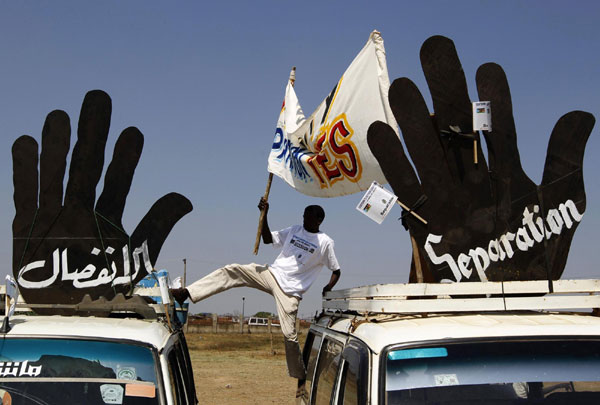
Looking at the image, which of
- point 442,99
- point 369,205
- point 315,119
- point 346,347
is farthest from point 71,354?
point 315,119

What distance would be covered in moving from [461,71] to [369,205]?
1.19 m

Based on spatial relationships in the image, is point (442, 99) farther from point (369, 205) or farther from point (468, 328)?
point (468, 328)

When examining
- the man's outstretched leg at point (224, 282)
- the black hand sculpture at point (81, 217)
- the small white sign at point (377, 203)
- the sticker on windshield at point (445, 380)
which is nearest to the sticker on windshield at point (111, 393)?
the sticker on windshield at point (445, 380)

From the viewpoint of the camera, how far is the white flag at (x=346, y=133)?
22.2ft

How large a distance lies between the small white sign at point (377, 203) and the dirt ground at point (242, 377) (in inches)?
361

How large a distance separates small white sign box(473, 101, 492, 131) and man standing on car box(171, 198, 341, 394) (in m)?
2.41

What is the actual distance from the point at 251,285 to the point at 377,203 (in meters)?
2.37

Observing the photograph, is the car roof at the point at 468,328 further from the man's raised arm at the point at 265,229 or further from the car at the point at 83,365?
the man's raised arm at the point at 265,229

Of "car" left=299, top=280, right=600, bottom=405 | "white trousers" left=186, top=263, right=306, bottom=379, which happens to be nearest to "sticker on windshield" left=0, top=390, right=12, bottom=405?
"car" left=299, top=280, right=600, bottom=405

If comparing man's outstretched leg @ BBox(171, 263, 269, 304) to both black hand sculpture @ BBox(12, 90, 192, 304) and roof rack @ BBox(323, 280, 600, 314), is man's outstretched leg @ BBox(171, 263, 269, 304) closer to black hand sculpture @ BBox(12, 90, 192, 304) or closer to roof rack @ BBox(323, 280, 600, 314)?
black hand sculpture @ BBox(12, 90, 192, 304)

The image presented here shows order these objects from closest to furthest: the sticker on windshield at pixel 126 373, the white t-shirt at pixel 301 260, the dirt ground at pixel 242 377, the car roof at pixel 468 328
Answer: the car roof at pixel 468 328 → the sticker on windshield at pixel 126 373 → the white t-shirt at pixel 301 260 → the dirt ground at pixel 242 377

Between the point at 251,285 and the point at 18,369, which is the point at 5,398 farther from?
the point at 251,285

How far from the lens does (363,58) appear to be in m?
7.12

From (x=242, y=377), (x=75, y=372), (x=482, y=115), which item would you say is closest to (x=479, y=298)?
(x=482, y=115)
